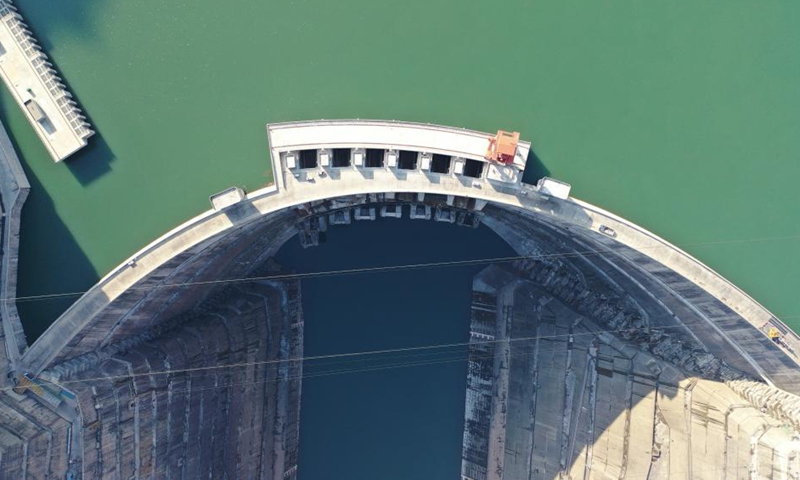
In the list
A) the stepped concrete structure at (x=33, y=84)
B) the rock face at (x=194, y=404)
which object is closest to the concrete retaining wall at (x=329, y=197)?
the rock face at (x=194, y=404)

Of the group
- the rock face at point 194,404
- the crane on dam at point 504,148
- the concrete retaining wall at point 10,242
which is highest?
the crane on dam at point 504,148

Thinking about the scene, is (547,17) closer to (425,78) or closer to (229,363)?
(425,78)

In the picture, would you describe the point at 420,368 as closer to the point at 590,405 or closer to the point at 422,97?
the point at 590,405

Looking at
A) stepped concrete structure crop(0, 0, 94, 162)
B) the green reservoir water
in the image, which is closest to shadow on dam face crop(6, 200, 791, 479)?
the green reservoir water

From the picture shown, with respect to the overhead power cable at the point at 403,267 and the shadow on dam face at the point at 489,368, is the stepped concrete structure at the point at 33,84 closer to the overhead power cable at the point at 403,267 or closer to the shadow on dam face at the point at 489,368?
the overhead power cable at the point at 403,267

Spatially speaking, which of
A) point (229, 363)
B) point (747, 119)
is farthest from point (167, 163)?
point (747, 119)

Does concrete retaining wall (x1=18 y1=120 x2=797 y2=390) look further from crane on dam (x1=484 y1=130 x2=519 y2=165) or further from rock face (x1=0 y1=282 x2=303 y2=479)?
rock face (x1=0 y1=282 x2=303 y2=479)

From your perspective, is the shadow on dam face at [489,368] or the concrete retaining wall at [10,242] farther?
the shadow on dam face at [489,368]
